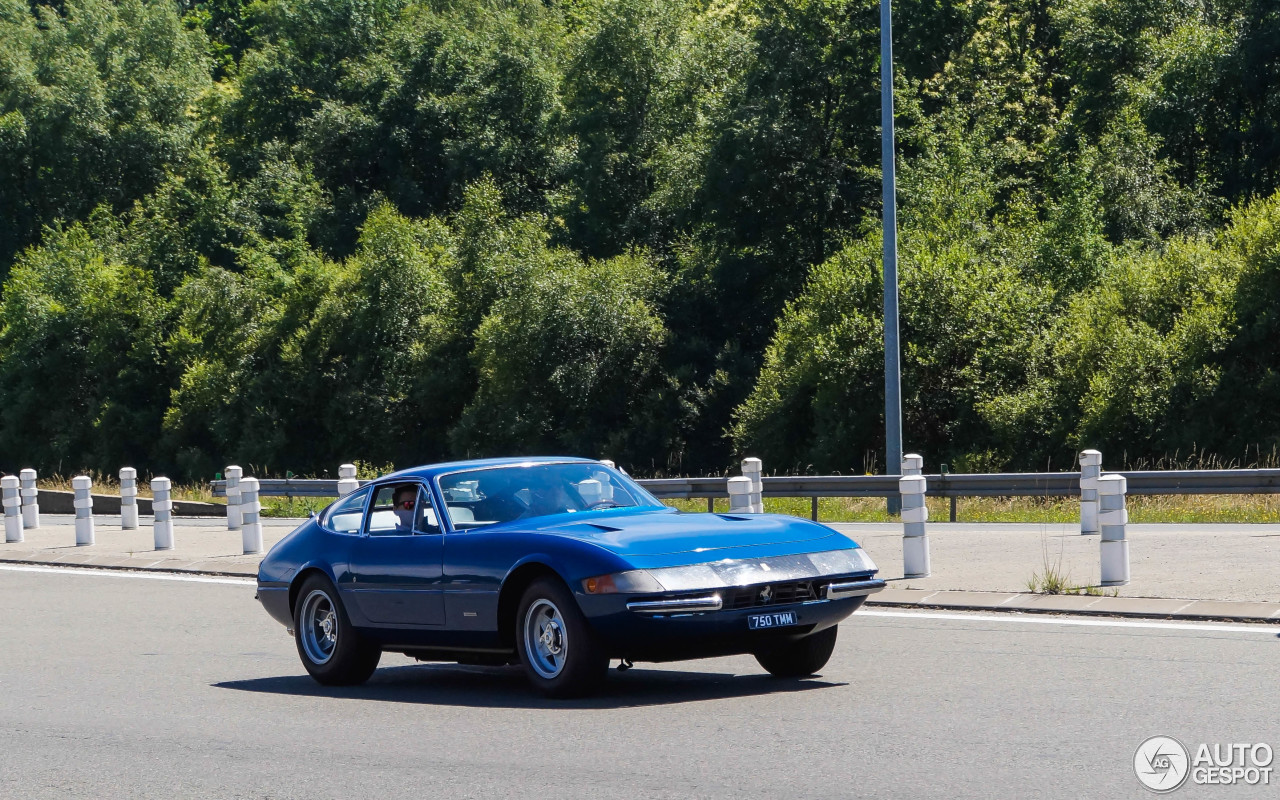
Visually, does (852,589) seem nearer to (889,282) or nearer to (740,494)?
(740,494)

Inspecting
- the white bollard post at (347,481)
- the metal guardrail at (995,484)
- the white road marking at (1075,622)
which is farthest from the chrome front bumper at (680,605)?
the white bollard post at (347,481)

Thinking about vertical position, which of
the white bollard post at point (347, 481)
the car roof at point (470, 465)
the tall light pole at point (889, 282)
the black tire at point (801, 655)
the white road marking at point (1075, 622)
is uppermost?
the tall light pole at point (889, 282)

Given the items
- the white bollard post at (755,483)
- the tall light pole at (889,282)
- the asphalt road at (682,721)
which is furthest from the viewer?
the tall light pole at (889,282)

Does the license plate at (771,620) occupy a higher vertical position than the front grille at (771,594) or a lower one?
lower

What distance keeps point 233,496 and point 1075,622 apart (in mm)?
14774

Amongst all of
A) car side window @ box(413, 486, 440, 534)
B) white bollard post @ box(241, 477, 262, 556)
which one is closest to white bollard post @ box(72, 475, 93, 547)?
white bollard post @ box(241, 477, 262, 556)

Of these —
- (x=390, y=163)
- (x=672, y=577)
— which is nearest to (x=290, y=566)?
(x=672, y=577)

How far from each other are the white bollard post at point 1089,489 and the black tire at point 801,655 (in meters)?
8.22

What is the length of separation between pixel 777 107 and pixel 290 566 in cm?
3795

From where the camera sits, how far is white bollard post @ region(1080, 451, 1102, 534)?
17125 millimetres

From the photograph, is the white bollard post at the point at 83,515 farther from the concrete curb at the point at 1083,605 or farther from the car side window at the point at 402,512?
the car side window at the point at 402,512

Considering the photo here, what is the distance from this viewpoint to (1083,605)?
12.0 metres

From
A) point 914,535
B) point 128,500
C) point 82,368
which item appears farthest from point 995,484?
point 82,368

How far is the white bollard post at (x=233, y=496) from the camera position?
22688 millimetres
